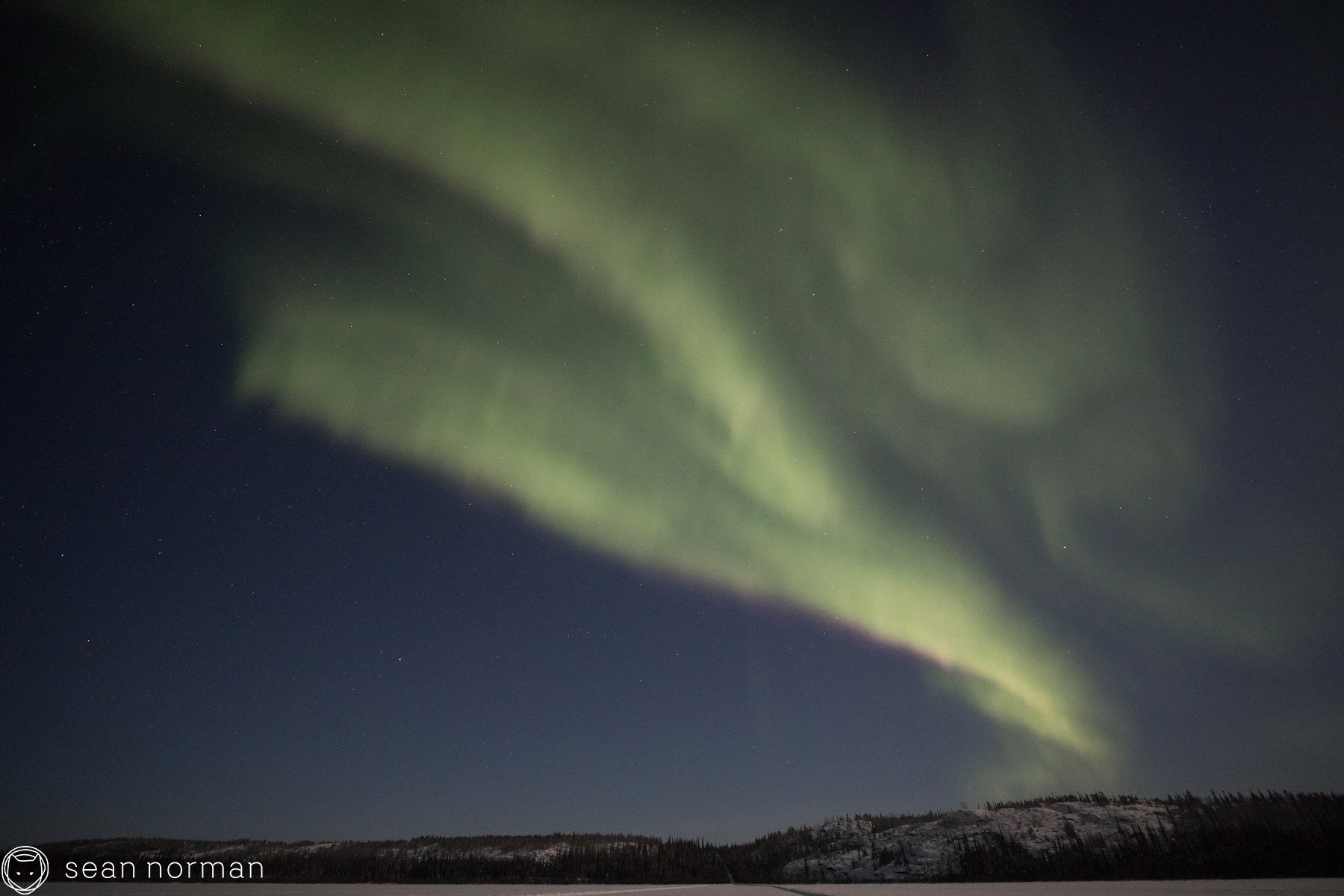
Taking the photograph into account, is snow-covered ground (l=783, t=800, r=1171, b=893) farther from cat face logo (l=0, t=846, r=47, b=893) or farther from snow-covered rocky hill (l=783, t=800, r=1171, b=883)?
cat face logo (l=0, t=846, r=47, b=893)

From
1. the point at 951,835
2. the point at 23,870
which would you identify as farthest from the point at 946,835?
the point at 23,870

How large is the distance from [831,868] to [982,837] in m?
13.2

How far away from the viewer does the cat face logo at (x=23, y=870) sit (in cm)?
2150

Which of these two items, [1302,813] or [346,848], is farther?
[346,848]

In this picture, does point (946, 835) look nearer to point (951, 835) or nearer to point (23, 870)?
point (951, 835)

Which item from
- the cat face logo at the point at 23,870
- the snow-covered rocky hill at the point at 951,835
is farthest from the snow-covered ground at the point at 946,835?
the cat face logo at the point at 23,870

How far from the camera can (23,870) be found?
3328 centimetres

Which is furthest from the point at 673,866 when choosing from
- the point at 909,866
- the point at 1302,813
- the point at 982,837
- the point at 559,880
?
the point at 1302,813

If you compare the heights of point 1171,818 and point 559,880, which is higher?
point 1171,818

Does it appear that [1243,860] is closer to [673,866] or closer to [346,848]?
[673,866]

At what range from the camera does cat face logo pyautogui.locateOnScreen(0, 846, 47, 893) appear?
21.5m

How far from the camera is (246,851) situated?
2963 inches

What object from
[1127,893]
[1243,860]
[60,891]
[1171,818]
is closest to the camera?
[1127,893]

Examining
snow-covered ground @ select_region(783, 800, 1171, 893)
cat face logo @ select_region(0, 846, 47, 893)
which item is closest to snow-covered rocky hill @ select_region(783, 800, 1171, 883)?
snow-covered ground @ select_region(783, 800, 1171, 893)
